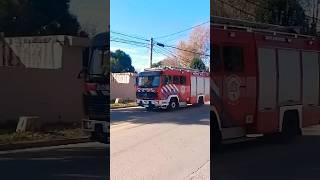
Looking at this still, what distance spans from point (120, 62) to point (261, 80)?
1.03 metres

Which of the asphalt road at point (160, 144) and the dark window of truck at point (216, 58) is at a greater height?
the dark window of truck at point (216, 58)

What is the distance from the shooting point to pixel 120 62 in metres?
3.30

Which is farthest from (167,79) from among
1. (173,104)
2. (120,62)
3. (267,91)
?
(267,91)

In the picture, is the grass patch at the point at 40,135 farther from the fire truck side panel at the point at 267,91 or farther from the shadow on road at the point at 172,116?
the fire truck side panel at the point at 267,91

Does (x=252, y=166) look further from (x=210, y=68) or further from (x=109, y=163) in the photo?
(x=109, y=163)

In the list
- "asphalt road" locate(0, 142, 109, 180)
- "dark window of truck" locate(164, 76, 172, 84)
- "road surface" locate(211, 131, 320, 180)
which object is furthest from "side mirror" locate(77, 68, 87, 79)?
"road surface" locate(211, 131, 320, 180)

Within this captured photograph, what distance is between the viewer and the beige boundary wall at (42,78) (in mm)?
3117

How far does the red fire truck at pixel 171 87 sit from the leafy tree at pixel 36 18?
56cm

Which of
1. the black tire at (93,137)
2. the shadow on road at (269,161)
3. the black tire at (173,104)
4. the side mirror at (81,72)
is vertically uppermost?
the side mirror at (81,72)

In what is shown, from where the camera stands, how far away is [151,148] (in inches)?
133

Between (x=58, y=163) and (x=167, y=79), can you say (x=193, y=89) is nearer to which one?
(x=167, y=79)

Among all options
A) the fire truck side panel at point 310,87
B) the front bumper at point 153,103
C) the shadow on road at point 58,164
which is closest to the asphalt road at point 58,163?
the shadow on road at point 58,164

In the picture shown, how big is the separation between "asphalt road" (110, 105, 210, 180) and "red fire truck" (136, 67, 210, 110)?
6 centimetres

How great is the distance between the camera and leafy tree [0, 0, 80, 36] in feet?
10.3
